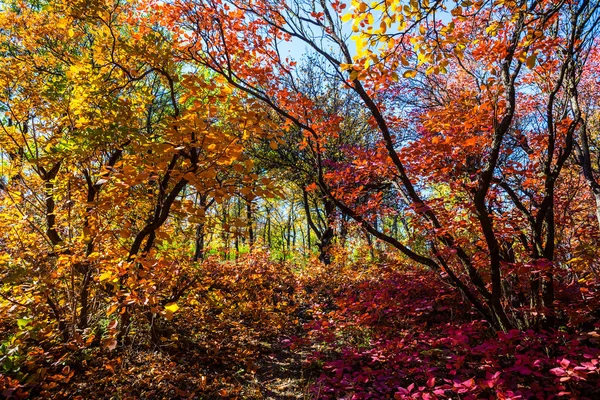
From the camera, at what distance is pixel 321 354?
4.46 meters

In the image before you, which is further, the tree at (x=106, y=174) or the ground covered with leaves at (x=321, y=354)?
the ground covered with leaves at (x=321, y=354)

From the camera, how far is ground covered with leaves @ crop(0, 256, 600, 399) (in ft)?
9.35

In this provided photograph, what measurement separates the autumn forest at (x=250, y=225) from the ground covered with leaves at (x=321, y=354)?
33mm

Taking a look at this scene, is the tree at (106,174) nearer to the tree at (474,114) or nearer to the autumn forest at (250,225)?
the autumn forest at (250,225)

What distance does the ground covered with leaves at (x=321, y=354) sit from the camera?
2850 mm

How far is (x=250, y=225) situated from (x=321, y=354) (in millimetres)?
2114

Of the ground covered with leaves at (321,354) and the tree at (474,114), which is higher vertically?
the tree at (474,114)

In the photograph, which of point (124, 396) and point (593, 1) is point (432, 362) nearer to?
point (124, 396)

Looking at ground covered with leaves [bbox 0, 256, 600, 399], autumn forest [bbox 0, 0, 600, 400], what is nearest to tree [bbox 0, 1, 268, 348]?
autumn forest [bbox 0, 0, 600, 400]

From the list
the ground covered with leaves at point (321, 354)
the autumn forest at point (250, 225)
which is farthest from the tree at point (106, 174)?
the ground covered with leaves at point (321, 354)

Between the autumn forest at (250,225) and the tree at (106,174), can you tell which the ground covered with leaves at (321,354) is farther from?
the tree at (106,174)

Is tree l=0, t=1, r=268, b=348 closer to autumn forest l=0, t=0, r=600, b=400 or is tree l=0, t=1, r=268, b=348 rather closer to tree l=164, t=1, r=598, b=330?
autumn forest l=0, t=0, r=600, b=400

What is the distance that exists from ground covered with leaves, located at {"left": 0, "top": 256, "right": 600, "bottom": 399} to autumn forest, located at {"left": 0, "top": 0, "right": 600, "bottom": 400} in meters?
0.03

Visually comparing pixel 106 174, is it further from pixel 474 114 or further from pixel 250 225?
pixel 474 114
